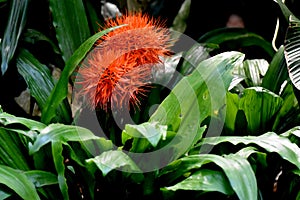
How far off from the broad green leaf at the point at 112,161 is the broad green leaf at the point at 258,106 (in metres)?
0.40

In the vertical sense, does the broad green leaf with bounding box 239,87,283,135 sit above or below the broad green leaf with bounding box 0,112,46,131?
below

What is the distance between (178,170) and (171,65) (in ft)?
1.65

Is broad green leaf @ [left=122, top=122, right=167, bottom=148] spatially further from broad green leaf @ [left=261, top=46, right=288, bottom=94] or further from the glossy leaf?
broad green leaf @ [left=261, top=46, right=288, bottom=94]

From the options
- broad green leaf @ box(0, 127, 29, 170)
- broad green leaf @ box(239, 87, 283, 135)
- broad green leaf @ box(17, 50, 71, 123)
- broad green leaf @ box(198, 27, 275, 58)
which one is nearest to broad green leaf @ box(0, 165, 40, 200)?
broad green leaf @ box(0, 127, 29, 170)

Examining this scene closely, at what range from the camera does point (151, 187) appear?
1271 mm

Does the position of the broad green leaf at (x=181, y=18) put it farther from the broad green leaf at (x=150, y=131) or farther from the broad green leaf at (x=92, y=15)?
the broad green leaf at (x=150, y=131)

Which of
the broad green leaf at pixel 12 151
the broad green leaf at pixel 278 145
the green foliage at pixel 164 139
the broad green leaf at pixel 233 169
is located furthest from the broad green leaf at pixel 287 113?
the broad green leaf at pixel 12 151

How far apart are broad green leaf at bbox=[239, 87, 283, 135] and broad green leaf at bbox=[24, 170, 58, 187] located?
1.81 feet

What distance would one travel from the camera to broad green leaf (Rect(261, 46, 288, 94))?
5.26 ft

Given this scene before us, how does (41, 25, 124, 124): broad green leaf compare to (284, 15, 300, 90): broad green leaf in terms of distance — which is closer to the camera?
(41, 25, 124, 124): broad green leaf

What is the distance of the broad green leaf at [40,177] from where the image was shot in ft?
3.94

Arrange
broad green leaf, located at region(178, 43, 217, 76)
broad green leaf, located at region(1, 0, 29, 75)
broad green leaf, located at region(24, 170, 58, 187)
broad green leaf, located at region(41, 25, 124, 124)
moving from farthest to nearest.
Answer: broad green leaf, located at region(178, 43, 217, 76), broad green leaf, located at region(1, 0, 29, 75), broad green leaf, located at region(41, 25, 124, 124), broad green leaf, located at region(24, 170, 58, 187)

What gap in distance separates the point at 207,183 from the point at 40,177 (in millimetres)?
384

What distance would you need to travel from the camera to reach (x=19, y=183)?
3.69 ft
